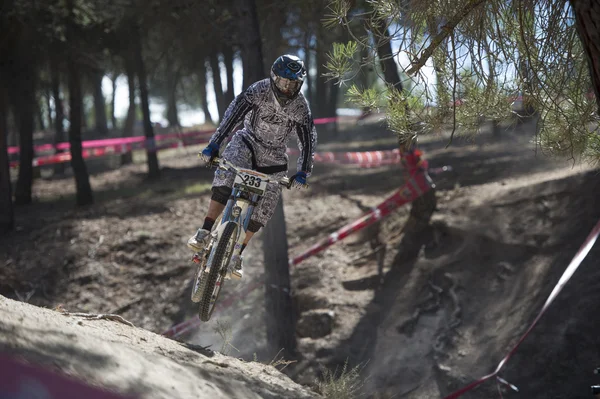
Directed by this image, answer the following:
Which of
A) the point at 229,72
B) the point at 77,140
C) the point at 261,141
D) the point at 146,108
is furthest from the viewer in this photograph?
the point at 229,72

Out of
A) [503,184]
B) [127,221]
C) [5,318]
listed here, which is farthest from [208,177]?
[5,318]

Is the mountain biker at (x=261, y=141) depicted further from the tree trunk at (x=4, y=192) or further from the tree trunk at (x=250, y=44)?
the tree trunk at (x=4, y=192)

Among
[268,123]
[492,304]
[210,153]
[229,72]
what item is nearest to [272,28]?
[229,72]

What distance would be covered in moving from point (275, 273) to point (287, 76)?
15.8 ft

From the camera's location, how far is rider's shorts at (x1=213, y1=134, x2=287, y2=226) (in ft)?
20.1

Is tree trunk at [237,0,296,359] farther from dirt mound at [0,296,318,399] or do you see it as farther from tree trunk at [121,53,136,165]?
tree trunk at [121,53,136,165]

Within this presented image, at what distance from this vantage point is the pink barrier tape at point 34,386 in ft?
6.70

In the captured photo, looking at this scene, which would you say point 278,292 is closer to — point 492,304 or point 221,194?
point 492,304

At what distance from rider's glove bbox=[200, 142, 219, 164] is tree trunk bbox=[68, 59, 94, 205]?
398 inches

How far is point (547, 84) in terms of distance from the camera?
5453mm

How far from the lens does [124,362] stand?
4.00 metres

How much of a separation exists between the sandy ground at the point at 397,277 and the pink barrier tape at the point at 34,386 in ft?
19.3

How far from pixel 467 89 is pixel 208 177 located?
1241 cm

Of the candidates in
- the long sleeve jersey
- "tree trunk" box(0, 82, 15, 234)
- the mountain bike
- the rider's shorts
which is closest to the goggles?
the long sleeve jersey
